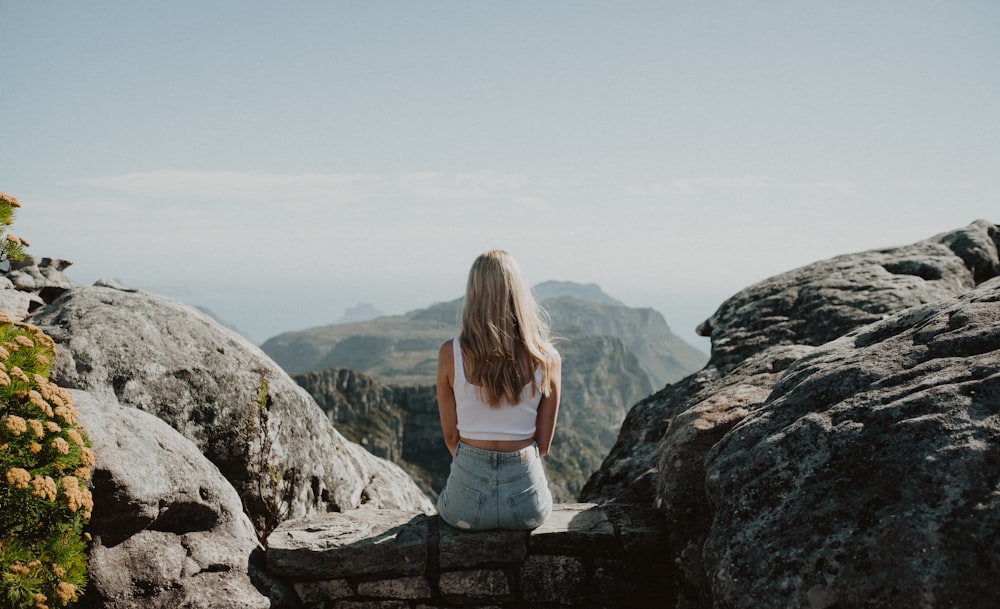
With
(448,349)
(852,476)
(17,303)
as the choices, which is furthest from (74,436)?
(852,476)

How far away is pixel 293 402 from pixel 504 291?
18.1 ft

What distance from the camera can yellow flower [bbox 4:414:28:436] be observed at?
6003 mm

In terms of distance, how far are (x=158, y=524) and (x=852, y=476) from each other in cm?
819

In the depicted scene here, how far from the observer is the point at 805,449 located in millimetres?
6633

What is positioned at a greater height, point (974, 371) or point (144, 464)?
point (974, 371)

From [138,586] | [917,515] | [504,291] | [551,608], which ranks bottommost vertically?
[551,608]

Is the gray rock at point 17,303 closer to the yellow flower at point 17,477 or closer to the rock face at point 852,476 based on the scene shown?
the yellow flower at point 17,477

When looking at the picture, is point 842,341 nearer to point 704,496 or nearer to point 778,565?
point 704,496

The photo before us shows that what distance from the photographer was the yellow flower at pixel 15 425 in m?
6.00

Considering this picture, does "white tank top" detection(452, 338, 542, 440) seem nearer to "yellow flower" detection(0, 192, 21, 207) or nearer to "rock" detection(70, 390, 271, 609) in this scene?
"rock" detection(70, 390, 271, 609)

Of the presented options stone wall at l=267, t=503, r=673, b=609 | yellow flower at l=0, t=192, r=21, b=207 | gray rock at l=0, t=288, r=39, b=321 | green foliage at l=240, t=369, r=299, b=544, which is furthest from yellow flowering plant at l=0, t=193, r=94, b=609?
gray rock at l=0, t=288, r=39, b=321

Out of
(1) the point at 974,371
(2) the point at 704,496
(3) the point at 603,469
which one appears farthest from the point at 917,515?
(3) the point at 603,469

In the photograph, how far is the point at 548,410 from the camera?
29.0 feet

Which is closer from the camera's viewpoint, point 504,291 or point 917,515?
point 917,515
